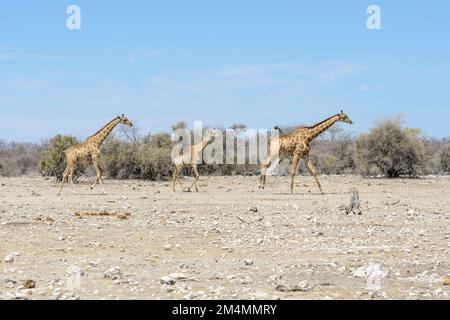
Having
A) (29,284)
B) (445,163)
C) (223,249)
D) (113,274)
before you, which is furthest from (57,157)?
(29,284)

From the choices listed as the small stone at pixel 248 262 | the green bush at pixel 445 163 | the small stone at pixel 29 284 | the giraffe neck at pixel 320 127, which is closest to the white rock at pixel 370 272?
the small stone at pixel 248 262

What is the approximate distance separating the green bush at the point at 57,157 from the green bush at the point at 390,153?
A: 11432 mm

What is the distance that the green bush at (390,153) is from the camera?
29625 mm

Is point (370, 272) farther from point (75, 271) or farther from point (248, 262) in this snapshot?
point (75, 271)

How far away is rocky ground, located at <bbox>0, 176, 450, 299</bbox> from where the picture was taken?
7.61 metres

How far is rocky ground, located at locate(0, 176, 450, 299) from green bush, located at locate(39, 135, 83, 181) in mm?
9970

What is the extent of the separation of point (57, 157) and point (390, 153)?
42.1 ft

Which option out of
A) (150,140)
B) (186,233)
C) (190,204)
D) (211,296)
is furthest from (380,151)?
(211,296)

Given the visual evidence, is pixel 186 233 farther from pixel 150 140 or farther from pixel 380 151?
pixel 150 140

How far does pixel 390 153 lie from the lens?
1166 inches

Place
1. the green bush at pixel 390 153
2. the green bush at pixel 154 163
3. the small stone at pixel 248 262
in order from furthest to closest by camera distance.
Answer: the green bush at pixel 390 153, the green bush at pixel 154 163, the small stone at pixel 248 262

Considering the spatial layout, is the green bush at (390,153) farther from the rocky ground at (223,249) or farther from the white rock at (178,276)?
the white rock at (178,276)

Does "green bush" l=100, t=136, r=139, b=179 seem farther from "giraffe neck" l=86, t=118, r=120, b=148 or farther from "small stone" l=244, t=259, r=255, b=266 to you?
"small stone" l=244, t=259, r=255, b=266
